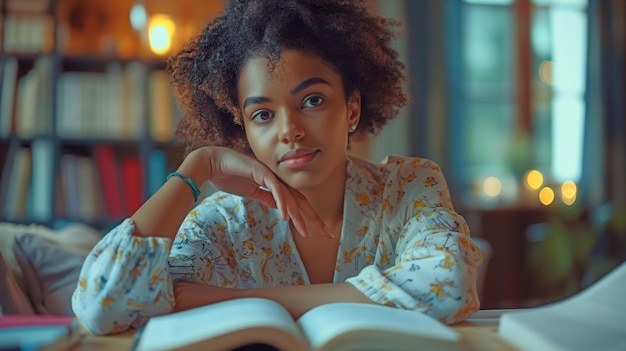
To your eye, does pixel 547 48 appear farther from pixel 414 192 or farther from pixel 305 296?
pixel 305 296

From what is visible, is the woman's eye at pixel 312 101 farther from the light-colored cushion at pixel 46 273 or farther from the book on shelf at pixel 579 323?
the light-colored cushion at pixel 46 273

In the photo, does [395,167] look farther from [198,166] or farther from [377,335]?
[377,335]

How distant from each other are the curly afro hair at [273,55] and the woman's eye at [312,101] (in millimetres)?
87

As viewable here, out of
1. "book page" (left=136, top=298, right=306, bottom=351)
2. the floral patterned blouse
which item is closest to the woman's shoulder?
the floral patterned blouse

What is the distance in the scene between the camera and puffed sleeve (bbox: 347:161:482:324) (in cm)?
90

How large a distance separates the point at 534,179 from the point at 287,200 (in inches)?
122

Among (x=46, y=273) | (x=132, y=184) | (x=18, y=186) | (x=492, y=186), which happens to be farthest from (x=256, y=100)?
(x=492, y=186)

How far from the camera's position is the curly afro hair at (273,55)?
1161mm

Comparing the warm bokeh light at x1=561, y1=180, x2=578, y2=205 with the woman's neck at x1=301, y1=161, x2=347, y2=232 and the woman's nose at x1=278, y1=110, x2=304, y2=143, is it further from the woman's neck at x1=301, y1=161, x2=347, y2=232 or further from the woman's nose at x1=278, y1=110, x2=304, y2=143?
the woman's nose at x1=278, y1=110, x2=304, y2=143

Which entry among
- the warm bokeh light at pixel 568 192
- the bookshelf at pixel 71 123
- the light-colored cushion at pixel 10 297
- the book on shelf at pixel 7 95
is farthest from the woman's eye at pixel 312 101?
the warm bokeh light at pixel 568 192

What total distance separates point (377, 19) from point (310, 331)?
2.60 feet

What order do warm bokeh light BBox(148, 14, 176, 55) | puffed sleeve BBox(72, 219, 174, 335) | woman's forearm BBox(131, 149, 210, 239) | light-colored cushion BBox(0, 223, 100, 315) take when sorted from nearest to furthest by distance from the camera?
puffed sleeve BBox(72, 219, 174, 335)
woman's forearm BBox(131, 149, 210, 239)
light-colored cushion BBox(0, 223, 100, 315)
warm bokeh light BBox(148, 14, 176, 55)

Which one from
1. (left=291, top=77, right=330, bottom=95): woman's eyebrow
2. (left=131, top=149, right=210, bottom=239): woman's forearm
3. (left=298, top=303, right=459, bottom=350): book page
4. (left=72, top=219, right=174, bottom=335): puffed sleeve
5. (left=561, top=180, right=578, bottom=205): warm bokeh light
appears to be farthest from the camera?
(left=561, top=180, right=578, bottom=205): warm bokeh light

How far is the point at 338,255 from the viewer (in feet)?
4.05
